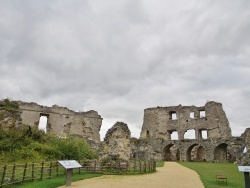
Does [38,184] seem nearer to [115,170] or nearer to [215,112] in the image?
[115,170]

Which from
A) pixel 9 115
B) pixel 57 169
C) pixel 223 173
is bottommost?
pixel 223 173

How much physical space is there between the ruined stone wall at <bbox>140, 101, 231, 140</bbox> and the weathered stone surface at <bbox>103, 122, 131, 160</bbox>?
23.8 m

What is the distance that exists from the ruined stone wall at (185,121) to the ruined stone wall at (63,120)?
11.3 meters

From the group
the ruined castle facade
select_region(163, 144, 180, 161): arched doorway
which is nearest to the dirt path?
A: the ruined castle facade

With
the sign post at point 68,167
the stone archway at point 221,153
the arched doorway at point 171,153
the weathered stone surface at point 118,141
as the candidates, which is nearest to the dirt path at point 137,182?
the sign post at point 68,167

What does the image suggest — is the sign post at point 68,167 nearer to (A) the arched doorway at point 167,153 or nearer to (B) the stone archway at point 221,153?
(B) the stone archway at point 221,153

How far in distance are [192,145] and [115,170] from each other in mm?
22886

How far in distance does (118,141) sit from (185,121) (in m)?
26.3

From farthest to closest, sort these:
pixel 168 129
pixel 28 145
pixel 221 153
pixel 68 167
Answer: pixel 168 129
pixel 221 153
pixel 28 145
pixel 68 167

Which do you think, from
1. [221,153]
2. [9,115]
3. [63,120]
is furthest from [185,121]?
[9,115]

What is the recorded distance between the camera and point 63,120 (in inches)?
1502

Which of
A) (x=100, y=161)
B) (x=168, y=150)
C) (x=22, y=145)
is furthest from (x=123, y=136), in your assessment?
(x=168, y=150)

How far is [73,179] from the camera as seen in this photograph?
14.3 meters

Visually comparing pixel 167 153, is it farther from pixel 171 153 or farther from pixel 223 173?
pixel 223 173
